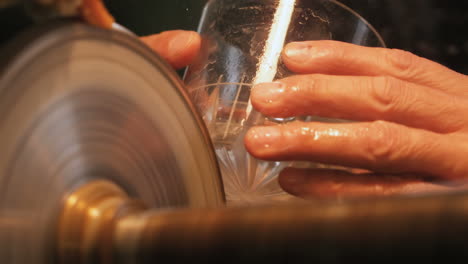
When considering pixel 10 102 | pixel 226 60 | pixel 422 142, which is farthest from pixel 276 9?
pixel 10 102

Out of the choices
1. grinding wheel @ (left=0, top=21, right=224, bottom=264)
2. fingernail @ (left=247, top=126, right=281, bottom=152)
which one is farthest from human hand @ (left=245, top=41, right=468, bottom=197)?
grinding wheel @ (left=0, top=21, right=224, bottom=264)

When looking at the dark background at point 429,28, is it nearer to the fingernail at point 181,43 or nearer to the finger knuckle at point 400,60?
the finger knuckle at point 400,60

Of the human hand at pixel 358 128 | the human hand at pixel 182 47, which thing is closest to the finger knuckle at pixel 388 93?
the human hand at pixel 358 128

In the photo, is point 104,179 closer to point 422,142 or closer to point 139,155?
point 139,155

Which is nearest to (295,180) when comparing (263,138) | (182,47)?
(263,138)

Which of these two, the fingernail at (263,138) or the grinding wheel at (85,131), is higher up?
the grinding wheel at (85,131)

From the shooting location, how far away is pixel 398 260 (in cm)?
25

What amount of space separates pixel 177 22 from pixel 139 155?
1.82 feet

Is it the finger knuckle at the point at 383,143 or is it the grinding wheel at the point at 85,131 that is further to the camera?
the finger knuckle at the point at 383,143

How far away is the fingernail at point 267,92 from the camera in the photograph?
0.60 metres

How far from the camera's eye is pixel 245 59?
0.63 metres

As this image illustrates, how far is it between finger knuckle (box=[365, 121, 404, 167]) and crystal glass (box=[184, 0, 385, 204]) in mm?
82

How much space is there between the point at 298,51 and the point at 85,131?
29cm

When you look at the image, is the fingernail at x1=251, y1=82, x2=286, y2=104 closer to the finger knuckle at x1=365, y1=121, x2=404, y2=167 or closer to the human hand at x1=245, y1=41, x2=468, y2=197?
the human hand at x1=245, y1=41, x2=468, y2=197
